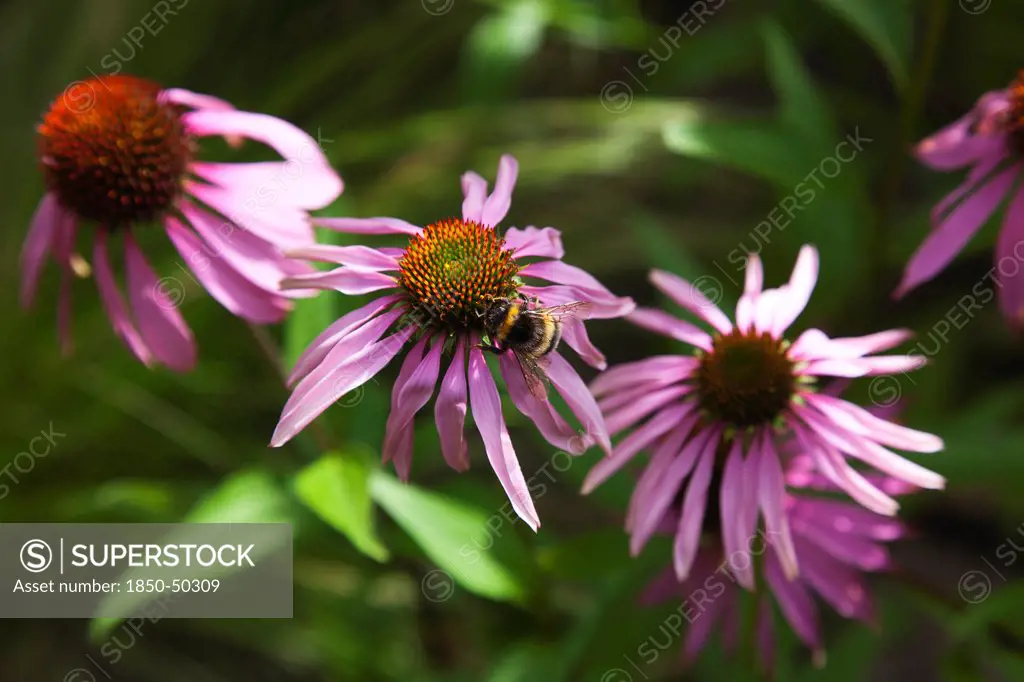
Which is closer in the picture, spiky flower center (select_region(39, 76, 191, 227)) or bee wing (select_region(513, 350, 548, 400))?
bee wing (select_region(513, 350, 548, 400))

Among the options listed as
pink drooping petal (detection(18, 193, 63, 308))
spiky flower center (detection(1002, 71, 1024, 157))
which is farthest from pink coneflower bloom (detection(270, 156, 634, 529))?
spiky flower center (detection(1002, 71, 1024, 157))

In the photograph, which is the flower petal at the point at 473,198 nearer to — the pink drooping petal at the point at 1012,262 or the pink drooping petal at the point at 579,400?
the pink drooping petal at the point at 579,400

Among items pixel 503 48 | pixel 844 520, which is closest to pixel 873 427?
pixel 844 520

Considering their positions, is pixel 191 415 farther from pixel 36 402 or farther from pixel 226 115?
pixel 226 115

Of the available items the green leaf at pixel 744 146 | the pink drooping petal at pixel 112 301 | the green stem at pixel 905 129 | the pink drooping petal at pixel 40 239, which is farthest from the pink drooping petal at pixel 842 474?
the pink drooping petal at pixel 40 239

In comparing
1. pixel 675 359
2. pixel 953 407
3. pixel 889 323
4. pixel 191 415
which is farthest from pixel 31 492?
pixel 953 407

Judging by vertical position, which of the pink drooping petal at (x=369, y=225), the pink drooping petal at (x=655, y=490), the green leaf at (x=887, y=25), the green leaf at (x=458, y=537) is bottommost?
the green leaf at (x=458, y=537)

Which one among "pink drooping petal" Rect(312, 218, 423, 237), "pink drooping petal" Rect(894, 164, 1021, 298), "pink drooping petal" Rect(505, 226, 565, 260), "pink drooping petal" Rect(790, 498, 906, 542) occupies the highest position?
"pink drooping petal" Rect(894, 164, 1021, 298)

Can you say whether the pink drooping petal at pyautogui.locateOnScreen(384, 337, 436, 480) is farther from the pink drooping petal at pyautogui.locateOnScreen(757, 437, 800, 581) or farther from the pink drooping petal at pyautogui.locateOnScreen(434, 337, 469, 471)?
the pink drooping petal at pyautogui.locateOnScreen(757, 437, 800, 581)
